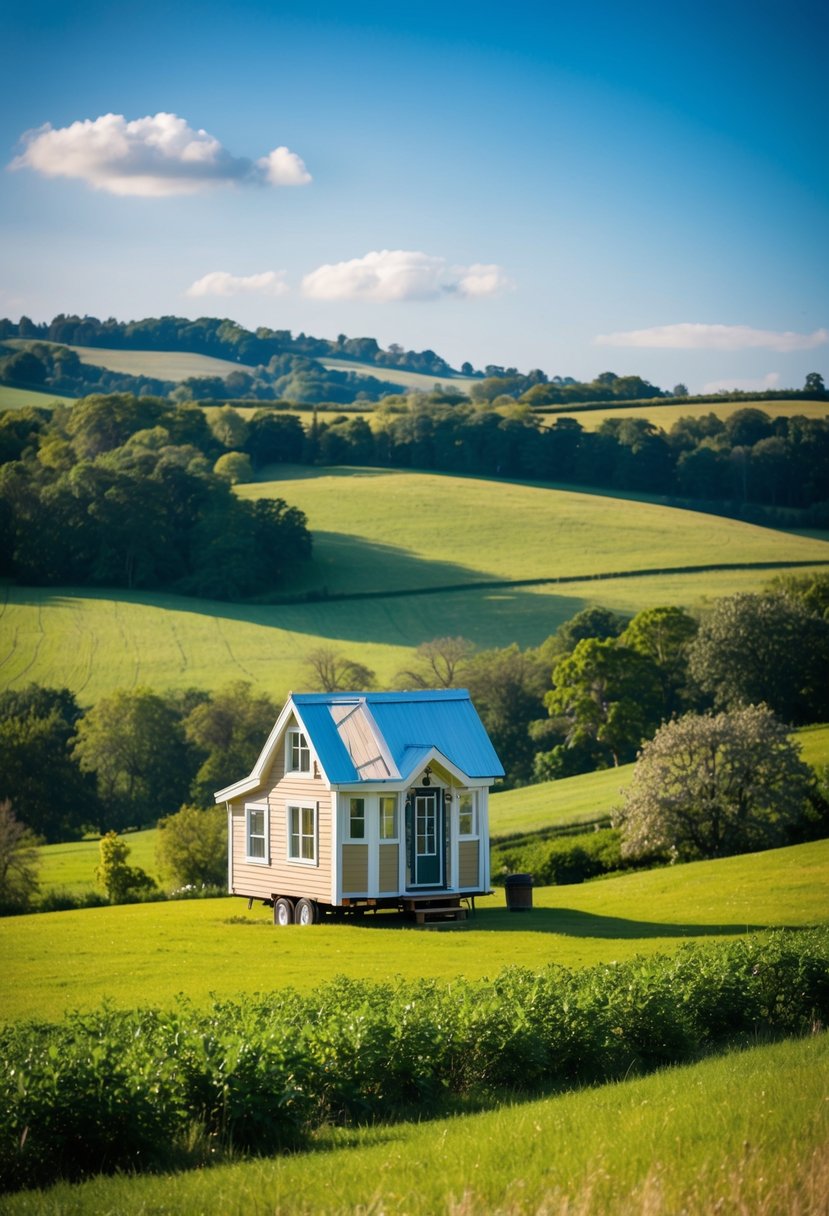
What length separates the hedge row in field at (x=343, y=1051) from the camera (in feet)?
40.4

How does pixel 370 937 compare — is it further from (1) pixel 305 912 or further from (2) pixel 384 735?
(2) pixel 384 735

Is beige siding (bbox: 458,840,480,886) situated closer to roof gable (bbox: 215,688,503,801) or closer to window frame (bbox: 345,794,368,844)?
roof gable (bbox: 215,688,503,801)

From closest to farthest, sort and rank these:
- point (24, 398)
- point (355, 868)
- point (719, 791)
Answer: point (355, 868)
point (719, 791)
point (24, 398)

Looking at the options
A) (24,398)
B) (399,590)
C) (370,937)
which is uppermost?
(24,398)

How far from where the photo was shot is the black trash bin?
126ft

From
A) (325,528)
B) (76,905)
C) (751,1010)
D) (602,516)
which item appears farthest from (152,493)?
(751,1010)

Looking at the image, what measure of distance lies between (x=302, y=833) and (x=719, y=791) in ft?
62.2

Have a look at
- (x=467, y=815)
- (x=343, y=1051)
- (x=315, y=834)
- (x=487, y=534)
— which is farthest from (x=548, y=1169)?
(x=487, y=534)

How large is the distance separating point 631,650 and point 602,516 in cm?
4593

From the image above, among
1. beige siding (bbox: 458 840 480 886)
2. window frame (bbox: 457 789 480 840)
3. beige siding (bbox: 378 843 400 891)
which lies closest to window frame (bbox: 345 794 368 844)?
beige siding (bbox: 378 843 400 891)

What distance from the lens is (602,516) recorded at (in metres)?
124

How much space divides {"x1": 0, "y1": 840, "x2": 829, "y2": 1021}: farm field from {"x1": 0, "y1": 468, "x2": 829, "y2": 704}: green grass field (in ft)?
151

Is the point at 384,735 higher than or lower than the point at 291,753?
higher

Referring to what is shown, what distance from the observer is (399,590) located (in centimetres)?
10800
